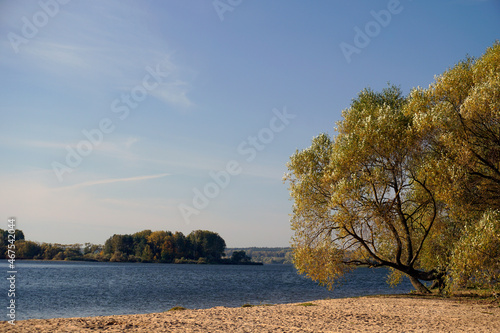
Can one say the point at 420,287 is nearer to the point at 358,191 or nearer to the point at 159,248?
the point at 358,191

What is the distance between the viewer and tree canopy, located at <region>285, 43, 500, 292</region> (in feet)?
70.4

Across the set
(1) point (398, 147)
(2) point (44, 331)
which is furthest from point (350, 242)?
(2) point (44, 331)

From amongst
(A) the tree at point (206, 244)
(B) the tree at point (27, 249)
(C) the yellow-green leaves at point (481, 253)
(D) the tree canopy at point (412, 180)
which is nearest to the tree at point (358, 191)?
(D) the tree canopy at point (412, 180)

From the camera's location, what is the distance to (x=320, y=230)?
88.3ft

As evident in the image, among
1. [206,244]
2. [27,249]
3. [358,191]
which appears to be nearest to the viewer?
[358,191]

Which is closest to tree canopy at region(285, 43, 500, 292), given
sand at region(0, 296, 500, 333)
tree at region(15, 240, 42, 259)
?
sand at region(0, 296, 500, 333)

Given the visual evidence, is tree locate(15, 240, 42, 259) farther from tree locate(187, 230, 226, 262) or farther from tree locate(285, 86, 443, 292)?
tree locate(285, 86, 443, 292)

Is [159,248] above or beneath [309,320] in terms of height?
beneath

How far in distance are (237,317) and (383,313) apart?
783 centimetres

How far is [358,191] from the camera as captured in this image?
81.3 feet

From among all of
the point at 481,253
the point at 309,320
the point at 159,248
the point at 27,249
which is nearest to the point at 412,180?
the point at 481,253

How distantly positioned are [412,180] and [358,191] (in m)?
4.53

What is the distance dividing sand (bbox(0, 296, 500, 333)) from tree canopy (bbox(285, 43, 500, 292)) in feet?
7.75

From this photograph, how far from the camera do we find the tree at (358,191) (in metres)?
24.8
